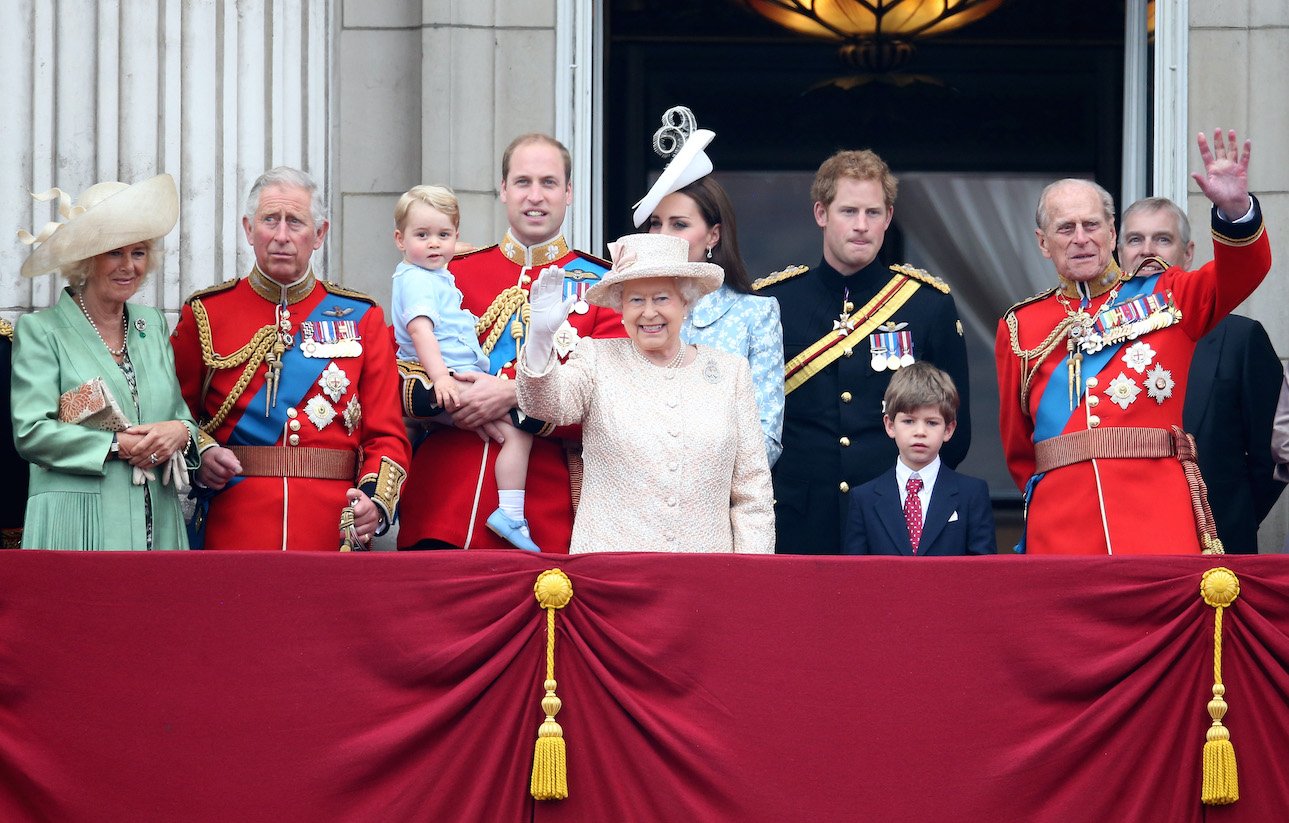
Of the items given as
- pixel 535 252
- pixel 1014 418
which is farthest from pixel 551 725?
pixel 1014 418

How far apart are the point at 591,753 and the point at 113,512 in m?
1.52

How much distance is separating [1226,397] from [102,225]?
3481mm

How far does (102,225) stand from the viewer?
559 cm

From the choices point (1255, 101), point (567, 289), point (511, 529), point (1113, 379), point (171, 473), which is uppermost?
point (1255, 101)

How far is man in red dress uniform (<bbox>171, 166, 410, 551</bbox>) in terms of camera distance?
5707mm

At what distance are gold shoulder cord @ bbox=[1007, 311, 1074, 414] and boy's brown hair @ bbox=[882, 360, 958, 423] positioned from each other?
0.70 feet

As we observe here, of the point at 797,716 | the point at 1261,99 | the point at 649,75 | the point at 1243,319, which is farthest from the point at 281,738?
the point at 649,75

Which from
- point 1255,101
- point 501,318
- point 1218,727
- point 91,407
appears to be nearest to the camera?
point 1218,727

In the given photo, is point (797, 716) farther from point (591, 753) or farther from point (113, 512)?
point (113, 512)

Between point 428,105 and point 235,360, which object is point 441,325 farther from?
point 428,105

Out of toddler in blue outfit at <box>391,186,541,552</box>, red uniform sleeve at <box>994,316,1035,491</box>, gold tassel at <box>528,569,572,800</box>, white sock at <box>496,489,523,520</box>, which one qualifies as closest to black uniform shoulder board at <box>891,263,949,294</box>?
red uniform sleeve at <box>994,316,1035,491</box>

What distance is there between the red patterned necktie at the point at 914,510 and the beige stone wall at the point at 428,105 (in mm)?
2470

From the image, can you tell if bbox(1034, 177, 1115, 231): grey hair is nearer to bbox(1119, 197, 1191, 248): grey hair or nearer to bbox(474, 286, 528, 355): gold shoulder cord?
bbox(1119, 197, 1191, 248): grey hair

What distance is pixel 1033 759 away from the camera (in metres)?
4.83
